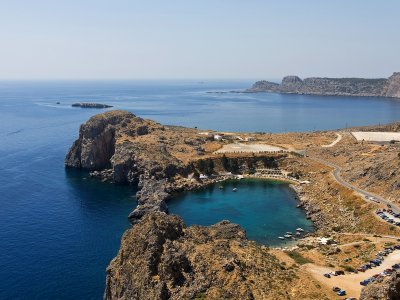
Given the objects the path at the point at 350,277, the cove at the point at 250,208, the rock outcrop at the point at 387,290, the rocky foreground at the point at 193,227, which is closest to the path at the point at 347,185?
the rocky foreground at the point at 193,227

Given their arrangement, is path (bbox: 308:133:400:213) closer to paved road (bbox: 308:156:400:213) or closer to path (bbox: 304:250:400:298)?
paved road (bbox: 308:156:400:213)

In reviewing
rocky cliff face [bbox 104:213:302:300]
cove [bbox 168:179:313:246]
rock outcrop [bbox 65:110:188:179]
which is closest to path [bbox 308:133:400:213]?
cove [bbox 168:179:313:246]

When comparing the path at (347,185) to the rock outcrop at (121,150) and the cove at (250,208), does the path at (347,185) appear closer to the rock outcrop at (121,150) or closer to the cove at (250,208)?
the cove at (250,208)

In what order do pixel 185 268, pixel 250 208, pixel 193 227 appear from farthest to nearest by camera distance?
pixel 250 208 → pixel 193 227 → pixel 185 268

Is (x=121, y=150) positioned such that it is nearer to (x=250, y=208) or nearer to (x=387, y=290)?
(x=250, y=208)

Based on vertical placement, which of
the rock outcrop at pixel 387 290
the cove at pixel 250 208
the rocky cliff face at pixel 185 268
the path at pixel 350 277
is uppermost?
the rock outcrop at pixel 387 290

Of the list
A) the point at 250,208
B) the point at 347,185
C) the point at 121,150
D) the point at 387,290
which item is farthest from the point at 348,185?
the point at 387,290
